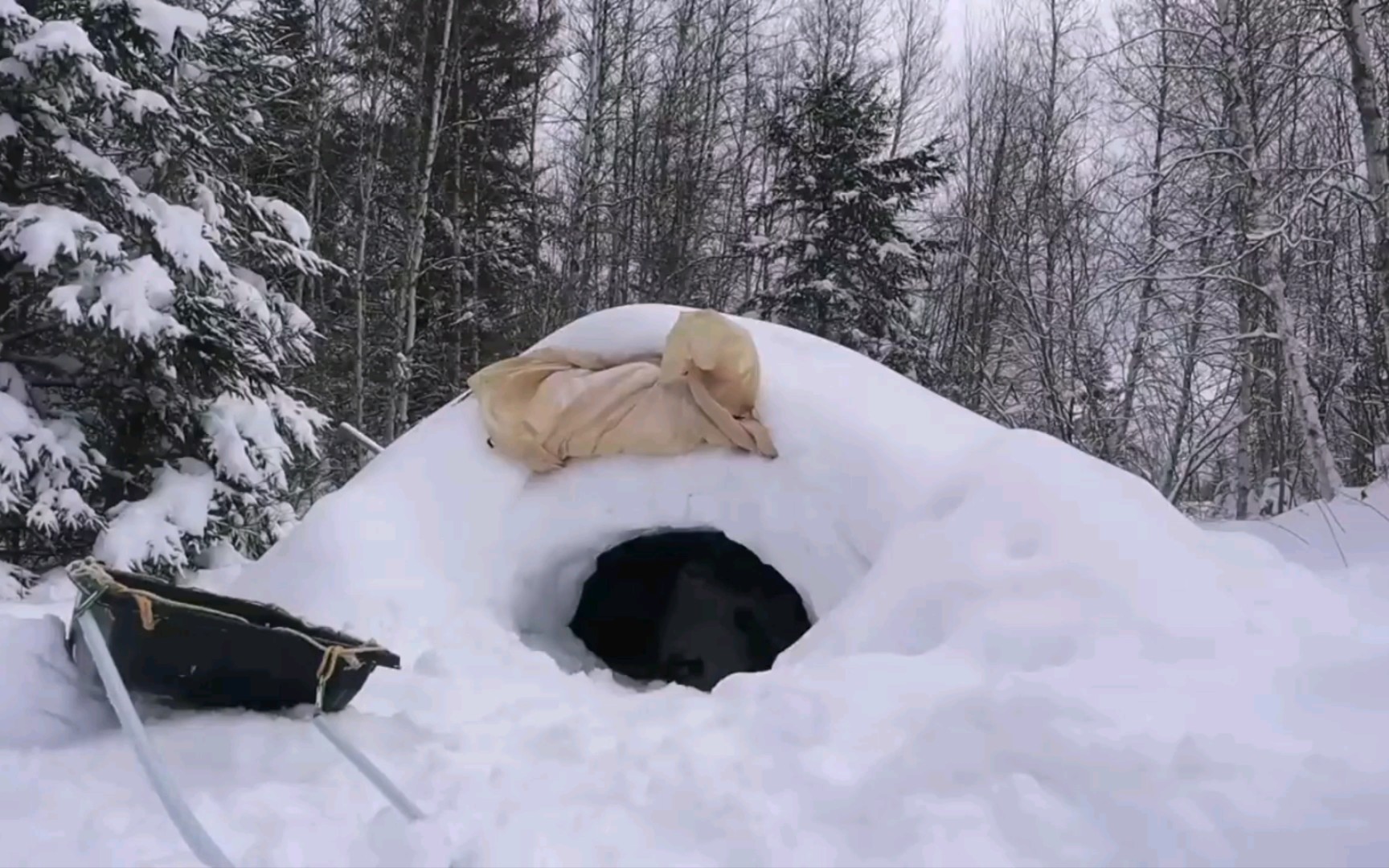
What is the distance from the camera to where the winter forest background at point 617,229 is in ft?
19.2

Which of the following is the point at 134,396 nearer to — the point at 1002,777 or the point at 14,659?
the point at 14,659

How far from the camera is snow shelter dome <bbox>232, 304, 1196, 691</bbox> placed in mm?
3729

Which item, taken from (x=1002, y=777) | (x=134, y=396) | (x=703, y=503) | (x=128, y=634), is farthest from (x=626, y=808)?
(x=134, y=396)

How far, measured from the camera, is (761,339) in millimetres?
4910

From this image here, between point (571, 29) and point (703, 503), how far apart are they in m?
11.7

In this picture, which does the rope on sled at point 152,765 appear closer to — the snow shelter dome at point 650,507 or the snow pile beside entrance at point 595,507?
the snow shelter dome at point 650,507

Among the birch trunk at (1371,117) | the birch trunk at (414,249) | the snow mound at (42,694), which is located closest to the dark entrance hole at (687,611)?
the snow mound at (42,694)

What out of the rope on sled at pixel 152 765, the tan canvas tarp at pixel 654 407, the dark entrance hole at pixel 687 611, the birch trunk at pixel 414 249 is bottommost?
the dark entrance hole at pixel 687 611

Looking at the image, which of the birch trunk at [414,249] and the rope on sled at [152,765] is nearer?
the rope on sled at [152,765]

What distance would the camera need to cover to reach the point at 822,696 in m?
2.63

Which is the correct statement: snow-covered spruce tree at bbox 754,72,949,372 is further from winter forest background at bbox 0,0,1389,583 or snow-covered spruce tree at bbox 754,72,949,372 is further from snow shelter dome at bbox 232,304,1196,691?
snow shelter dome at bbox 232,304,1196,691

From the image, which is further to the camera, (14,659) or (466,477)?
(466,477)

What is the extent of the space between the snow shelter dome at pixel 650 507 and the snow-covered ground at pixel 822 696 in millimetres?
14

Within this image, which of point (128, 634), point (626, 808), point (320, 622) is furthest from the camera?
point (320, 622)
